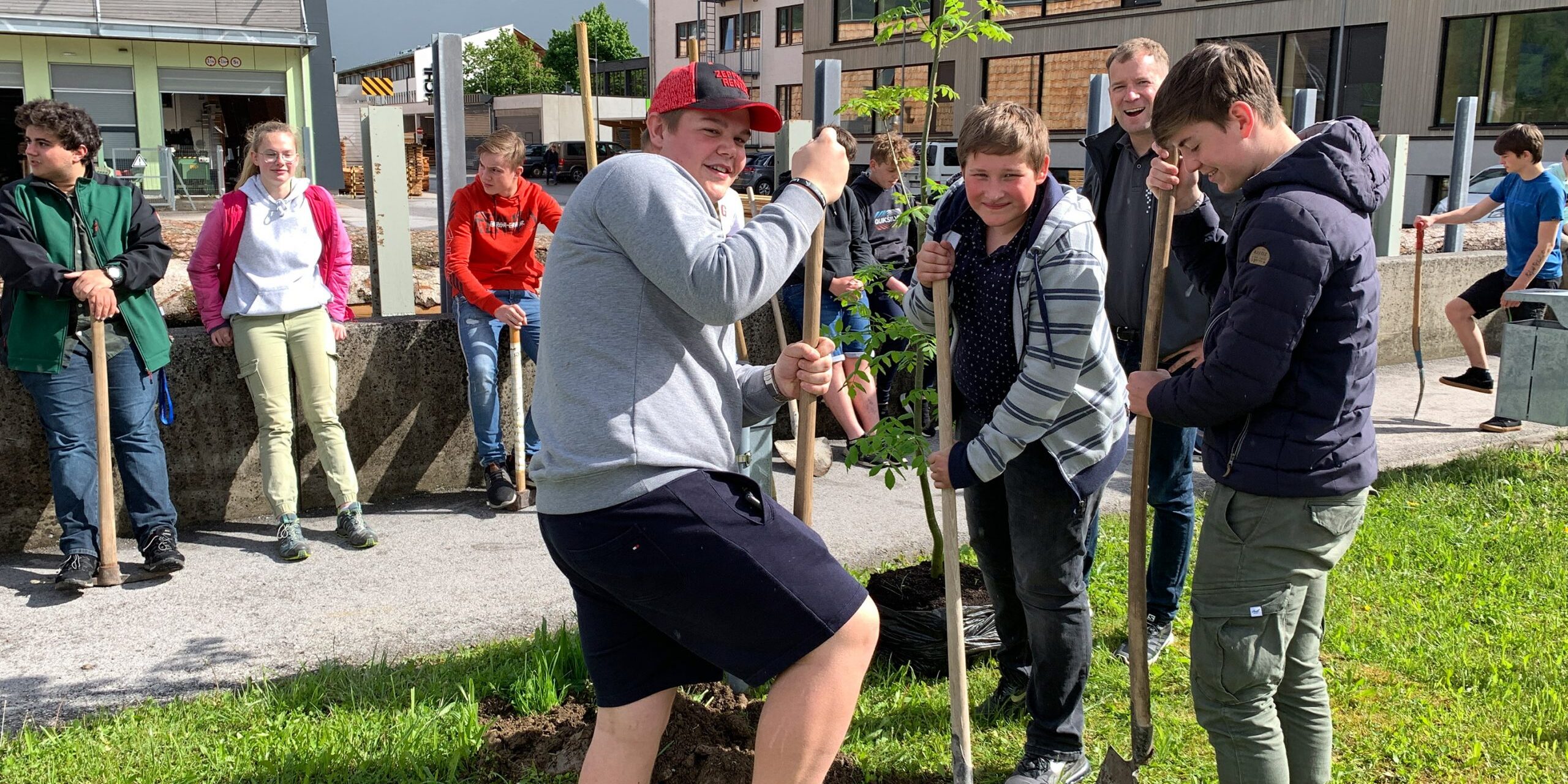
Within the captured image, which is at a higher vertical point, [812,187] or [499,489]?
[812,187]

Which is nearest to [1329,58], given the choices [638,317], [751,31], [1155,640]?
[1155,640]

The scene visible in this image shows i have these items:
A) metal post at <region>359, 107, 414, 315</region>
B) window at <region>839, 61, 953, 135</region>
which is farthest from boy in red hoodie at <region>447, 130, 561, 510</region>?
window at <region>839, 61, 953, 135</region>

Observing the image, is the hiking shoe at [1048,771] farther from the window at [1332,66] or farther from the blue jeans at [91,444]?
the window at [1332,66]

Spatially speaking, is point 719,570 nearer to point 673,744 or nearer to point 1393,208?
point 673,744

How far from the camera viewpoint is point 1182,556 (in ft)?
13.2

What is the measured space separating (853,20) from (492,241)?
35890 mm

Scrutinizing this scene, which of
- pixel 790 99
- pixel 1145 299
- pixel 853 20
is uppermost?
pixel 853 20

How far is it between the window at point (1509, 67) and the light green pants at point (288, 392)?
2482cm

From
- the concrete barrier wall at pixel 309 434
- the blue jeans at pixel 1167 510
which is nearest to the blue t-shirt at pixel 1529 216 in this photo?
the concrete barrier wall at pixel 309 434

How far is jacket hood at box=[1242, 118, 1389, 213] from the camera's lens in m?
2.47

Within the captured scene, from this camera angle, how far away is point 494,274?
6109 millimetres

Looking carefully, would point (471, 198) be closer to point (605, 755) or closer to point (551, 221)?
point (551, 221)

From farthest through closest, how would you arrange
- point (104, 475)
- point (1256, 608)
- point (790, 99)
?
point (790, 99) → point (104, 475) → point (1256, 608)

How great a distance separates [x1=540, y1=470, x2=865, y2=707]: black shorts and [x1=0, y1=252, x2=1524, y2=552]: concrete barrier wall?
3.76 m
